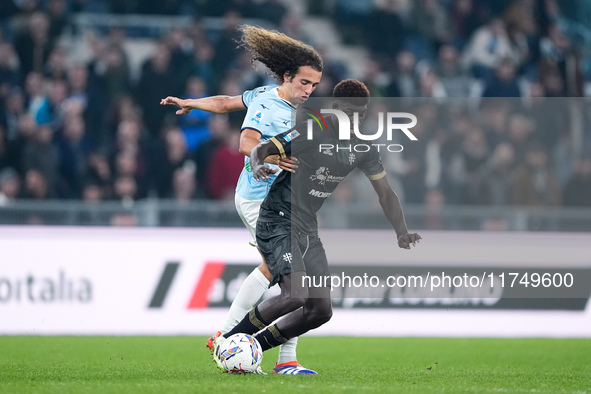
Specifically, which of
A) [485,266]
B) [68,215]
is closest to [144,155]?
[68,215]

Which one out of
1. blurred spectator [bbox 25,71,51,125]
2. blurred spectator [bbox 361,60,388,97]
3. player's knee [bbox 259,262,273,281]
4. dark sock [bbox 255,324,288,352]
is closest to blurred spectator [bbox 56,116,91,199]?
blurred spectator [bbox 25,71,51,125]

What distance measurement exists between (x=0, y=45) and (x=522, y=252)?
25.5 feet

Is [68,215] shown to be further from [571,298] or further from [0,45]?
[571,298]

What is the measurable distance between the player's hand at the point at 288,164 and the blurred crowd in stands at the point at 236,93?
3.74 meters

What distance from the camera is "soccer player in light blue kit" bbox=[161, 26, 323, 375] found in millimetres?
7148

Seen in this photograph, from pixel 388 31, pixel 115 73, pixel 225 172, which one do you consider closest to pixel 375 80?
pixel 388 31

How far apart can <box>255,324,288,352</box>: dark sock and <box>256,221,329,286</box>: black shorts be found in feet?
1.13

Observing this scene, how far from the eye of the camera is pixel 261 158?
6.42 m

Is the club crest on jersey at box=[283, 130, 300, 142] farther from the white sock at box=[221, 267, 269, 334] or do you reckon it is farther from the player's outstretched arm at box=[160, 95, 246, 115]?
the white sock at box=[221, 267, 269, 334]

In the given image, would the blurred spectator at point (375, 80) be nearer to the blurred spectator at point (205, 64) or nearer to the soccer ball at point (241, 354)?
the blurred spectator at point (205, 64)

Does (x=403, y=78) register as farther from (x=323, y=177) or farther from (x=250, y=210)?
(x=323, y=177)

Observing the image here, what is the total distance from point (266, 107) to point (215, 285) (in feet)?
14.4

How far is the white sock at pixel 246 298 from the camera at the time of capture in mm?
7391

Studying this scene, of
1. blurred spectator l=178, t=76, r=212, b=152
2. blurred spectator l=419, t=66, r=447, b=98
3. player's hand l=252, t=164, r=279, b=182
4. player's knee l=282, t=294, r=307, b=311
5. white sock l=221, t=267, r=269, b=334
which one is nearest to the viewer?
player's hand l=252, t=164, r=279, b=182
